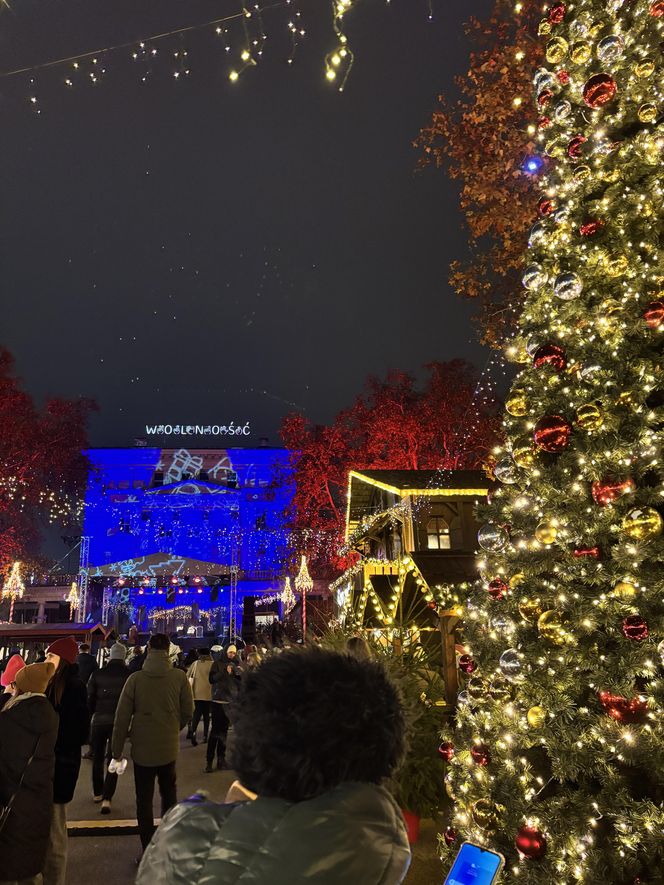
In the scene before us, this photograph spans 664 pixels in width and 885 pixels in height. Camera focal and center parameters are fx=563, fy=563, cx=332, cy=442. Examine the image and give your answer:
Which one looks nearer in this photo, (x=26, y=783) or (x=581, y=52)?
(x=26, y=783)

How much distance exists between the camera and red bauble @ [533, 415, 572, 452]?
3426 millimetres

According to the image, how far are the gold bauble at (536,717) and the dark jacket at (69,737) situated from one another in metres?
3.43

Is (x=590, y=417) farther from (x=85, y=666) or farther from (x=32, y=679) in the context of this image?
(x=85, y=666)

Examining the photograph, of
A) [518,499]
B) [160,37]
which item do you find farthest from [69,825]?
[160,37]

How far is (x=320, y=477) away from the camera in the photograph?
3061cm

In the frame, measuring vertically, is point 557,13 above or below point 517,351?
above

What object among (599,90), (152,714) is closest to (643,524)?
(599,90)

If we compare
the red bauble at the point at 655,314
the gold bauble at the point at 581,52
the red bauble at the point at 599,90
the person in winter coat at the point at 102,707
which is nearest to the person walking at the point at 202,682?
the person in winter coat at the point at 102,707

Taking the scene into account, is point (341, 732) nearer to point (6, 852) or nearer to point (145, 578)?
point (6, 852)

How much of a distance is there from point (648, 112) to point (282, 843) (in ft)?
14.4

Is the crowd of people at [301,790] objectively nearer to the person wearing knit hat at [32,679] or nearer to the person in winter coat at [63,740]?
the person wearing knit hat at [32,679]

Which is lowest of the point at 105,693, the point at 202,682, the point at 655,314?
the point at 202,682

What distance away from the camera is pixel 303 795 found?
1437mm

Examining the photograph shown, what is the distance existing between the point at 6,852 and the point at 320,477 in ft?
88.9
